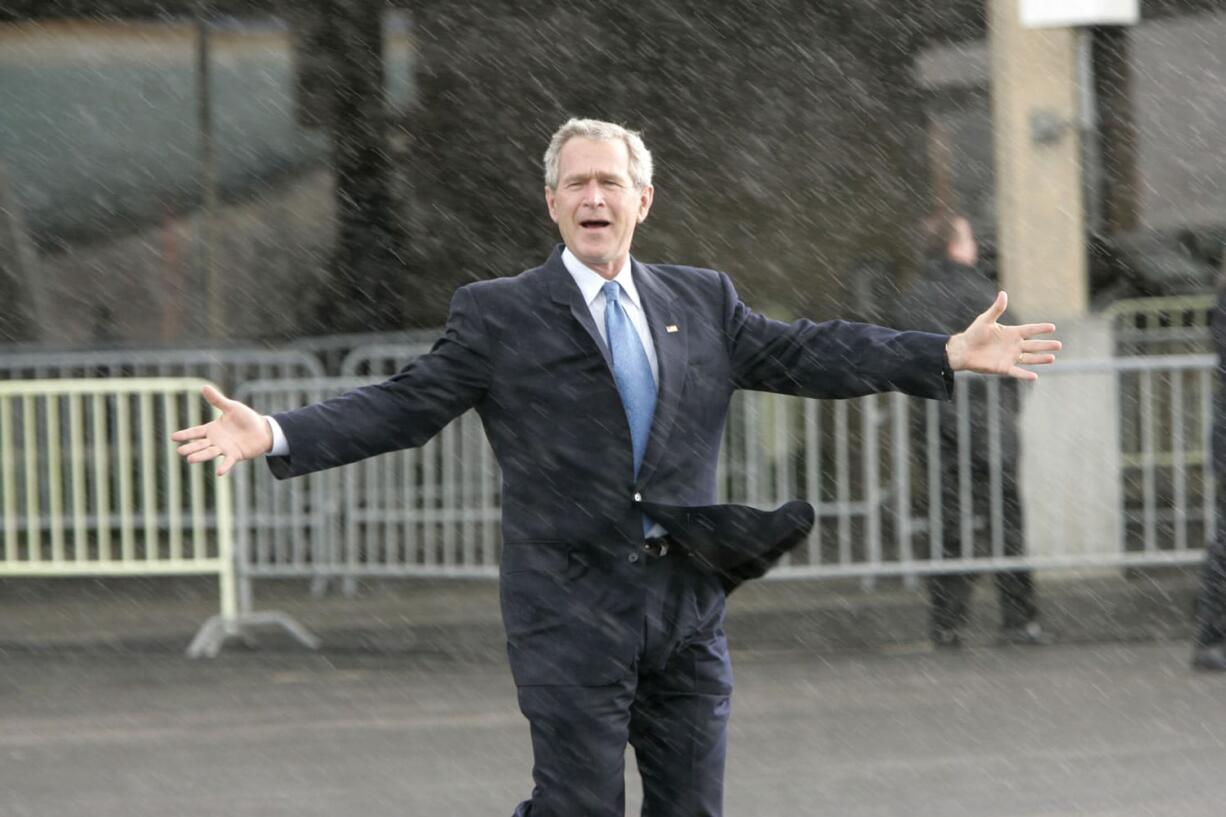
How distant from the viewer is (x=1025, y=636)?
31.4 feet

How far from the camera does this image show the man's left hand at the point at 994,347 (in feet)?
14.7

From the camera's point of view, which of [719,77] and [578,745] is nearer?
[578,745]

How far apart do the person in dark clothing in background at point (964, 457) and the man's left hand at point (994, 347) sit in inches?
204

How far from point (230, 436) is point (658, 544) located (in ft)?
2.82

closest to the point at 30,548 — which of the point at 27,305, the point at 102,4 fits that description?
the point at 27,305

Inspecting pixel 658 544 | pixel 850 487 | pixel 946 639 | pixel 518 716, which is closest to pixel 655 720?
pixel 658 544

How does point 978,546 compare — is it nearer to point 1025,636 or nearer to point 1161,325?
point 1025,636

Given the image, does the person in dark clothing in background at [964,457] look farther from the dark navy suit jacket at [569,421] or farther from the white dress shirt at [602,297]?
the white dress shirt at [602,297]

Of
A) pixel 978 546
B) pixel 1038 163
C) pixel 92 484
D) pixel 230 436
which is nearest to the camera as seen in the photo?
pixel 230 436

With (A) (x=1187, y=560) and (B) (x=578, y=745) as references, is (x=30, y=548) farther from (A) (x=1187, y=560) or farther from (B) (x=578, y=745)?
(B) (x=578, y=745)

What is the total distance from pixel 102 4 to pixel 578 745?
11237 mm

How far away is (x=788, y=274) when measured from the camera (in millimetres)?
15156

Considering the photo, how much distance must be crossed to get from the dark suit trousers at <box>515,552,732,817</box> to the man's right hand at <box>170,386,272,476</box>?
0.71m

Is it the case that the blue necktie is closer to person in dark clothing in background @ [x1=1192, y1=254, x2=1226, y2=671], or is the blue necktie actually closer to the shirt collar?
the shirt collar
